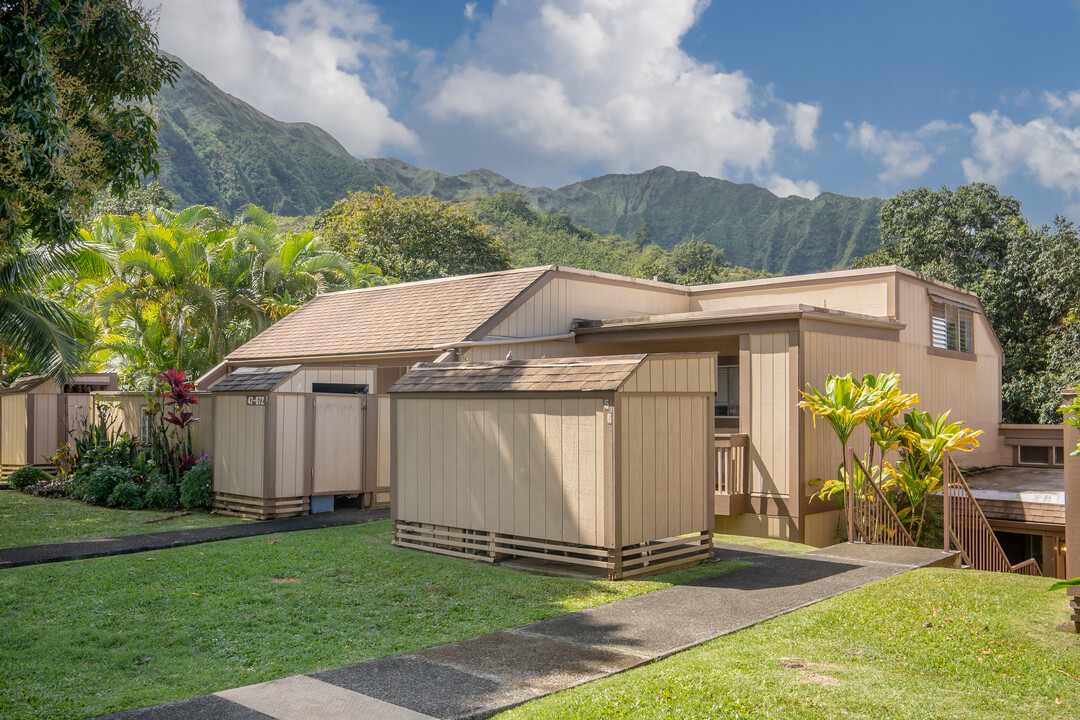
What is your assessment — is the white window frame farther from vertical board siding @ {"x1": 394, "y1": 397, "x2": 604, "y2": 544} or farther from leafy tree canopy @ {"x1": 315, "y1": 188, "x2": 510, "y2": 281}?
leafy tree canopy @ {"x1": 315, "y1": 188, "x2": 510, "y2": 281}

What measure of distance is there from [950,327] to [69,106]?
15548mm

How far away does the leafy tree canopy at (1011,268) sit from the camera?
80.2ft

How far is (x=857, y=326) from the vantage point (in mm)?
13289

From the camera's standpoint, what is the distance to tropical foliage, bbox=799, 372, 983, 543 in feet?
36.8

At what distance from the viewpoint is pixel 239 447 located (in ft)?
43.7

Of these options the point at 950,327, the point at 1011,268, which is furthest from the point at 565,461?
the point at 1011,268

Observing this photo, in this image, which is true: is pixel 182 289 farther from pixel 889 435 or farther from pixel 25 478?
pixel 889 435

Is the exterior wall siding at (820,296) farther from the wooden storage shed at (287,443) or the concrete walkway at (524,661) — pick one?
the wooden storage shed at (287,443)

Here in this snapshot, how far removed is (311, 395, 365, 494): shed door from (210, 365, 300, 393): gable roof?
0.68 m

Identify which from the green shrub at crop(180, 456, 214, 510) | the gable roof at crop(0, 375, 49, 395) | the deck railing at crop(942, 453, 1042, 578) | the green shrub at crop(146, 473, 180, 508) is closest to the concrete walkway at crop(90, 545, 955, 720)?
the deck railing at crop(942, 453, 1042, 578)

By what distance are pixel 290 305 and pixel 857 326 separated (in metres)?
16.4

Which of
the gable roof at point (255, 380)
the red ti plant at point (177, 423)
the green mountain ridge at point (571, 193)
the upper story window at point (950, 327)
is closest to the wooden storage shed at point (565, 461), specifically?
the gable roof at point (255, 380)

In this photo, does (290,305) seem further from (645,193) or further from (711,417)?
(645,193)

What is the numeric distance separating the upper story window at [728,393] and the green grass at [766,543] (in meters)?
3.68
